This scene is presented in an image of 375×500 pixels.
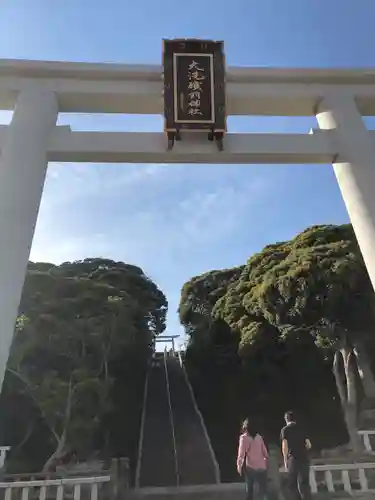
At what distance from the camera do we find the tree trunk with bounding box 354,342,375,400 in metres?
9.95

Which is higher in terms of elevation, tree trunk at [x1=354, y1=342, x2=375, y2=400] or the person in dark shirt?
tree trunk at [x1=354, y1=342, x2=375, y2=400]

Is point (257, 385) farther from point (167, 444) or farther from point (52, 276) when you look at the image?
point (52, 276)

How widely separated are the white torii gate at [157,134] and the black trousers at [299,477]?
210cm

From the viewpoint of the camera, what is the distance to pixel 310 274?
961 cm

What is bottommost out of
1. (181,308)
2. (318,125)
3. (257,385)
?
(257,385)

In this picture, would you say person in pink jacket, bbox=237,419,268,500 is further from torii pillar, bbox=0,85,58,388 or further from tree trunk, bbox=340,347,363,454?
tree trunk, bbox=340,347,363,454

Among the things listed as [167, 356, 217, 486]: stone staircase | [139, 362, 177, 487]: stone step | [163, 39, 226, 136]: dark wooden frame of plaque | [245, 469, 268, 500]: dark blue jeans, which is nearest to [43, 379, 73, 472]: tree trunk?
[139, 362, 177, 487]: stone step

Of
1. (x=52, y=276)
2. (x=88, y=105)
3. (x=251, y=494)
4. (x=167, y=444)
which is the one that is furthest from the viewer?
Answer: (x=167, y=444)

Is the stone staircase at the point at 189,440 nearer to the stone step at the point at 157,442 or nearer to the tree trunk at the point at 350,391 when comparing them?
the stone step at the point at 157,442

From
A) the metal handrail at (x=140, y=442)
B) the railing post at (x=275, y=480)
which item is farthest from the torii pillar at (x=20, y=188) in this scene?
the metal handrail at (x=140, y=442)

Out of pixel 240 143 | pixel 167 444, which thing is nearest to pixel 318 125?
pixel 240 143

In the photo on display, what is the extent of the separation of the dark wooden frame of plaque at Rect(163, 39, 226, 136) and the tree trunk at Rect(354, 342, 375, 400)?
680 cm

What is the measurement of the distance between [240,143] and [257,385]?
827 centimetres

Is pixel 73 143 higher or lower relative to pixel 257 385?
higher
